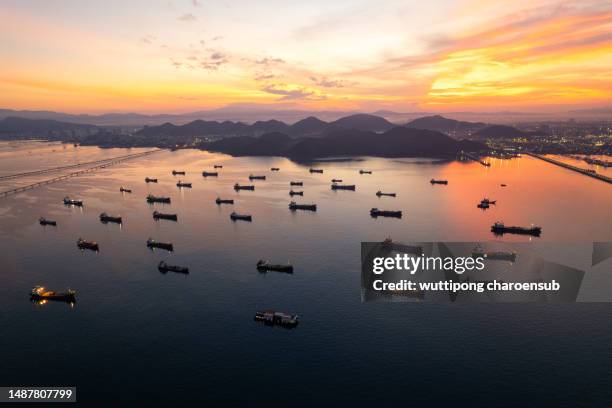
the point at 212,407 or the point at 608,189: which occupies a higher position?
the point at 608,189

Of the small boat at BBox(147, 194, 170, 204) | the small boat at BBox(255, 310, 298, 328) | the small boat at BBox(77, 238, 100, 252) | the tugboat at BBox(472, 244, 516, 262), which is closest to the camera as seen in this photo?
the small boat at BBox(255, 310, 298, 328)

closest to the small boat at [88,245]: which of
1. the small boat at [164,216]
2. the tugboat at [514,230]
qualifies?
the small boat at [164,216]

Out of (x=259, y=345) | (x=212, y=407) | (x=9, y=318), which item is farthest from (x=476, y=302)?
(x=9, y=318)

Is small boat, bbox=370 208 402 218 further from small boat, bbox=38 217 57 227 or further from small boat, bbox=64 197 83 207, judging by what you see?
small boat, bbox=64 197 83 207

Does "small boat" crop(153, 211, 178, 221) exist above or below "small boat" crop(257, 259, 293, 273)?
above

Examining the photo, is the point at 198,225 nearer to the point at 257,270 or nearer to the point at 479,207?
the point at 257,270

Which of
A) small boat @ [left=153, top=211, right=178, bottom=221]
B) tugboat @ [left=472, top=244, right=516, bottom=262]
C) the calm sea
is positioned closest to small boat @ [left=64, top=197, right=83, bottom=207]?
the calm sea
